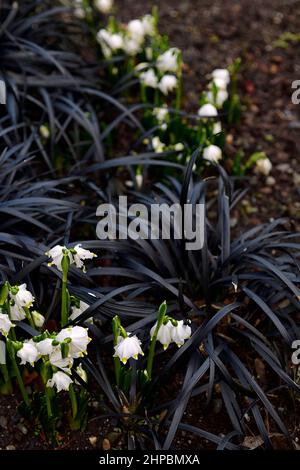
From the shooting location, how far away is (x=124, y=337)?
2191mm

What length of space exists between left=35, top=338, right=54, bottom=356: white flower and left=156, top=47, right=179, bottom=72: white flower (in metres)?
1.84

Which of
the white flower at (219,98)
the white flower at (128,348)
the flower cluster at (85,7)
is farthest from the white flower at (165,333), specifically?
the flower cluster at (85,7)

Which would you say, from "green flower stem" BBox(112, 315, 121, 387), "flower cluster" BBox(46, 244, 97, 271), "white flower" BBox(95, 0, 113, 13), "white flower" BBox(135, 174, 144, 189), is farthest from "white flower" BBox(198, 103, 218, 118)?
"green flower stem" BBox(112, 315, 121, 387)

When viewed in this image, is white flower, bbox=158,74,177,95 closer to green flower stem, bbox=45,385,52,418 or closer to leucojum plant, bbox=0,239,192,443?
leucojum plant, bbox=0,239,192,443

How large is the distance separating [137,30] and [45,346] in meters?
2.23

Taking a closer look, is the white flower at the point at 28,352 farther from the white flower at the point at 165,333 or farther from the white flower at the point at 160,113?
the white flower at the point at 160,113

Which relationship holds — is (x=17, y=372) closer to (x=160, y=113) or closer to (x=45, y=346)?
(x=45, y=346)

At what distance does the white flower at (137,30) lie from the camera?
12.1 ft

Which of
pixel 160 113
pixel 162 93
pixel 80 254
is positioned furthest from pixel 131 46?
pixel 80 254

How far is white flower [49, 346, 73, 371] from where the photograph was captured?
2.12m

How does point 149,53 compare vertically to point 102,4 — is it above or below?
below

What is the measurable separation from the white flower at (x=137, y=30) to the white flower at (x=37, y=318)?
1.96 metres

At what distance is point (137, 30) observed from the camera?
3.71 meters
